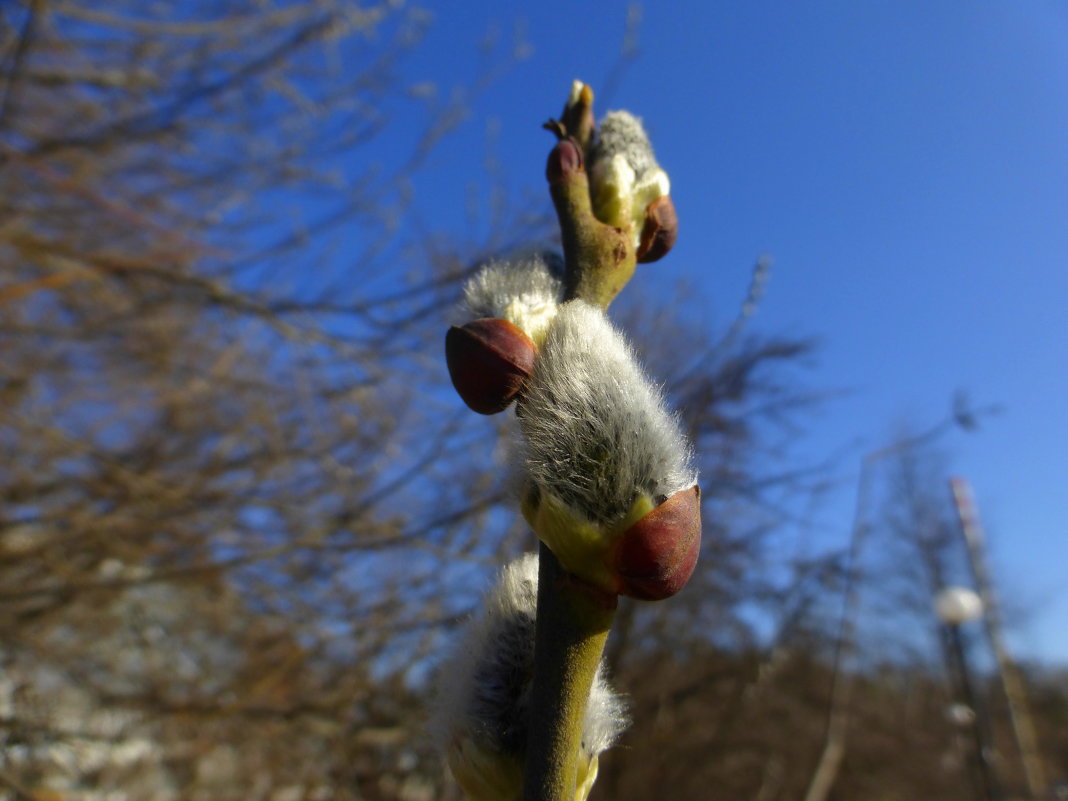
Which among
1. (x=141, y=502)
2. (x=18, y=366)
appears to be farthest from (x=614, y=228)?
(x=18, y=366)

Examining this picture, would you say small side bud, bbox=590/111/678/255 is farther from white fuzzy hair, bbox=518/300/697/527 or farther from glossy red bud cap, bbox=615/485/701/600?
glossy red bud cap, bbox=615/485/701/600

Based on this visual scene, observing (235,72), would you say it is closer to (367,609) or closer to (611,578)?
(367,609)

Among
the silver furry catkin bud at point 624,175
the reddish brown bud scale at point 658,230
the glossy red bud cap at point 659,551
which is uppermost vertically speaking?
the silver furry catkin bud at point 624,175

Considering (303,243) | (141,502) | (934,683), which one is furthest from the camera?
(934,683)

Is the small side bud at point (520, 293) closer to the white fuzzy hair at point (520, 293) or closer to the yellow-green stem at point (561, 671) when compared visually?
the white fuzzy hair at point (520, 293)

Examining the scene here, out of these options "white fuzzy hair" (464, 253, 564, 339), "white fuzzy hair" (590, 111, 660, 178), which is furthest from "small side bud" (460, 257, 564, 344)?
"white fuzzy hair" (590, 111, 660, 178)

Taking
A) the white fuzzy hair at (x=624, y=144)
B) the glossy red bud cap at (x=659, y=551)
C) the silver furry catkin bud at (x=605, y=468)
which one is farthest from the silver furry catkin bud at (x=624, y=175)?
the glossy red bud cap at (x=659, y=551)

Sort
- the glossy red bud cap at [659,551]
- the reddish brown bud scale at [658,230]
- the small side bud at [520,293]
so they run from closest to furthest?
the glossy red bud cap at [659,551], the small side bud at [520,293], the reddish brown bud scale at [658,230]
